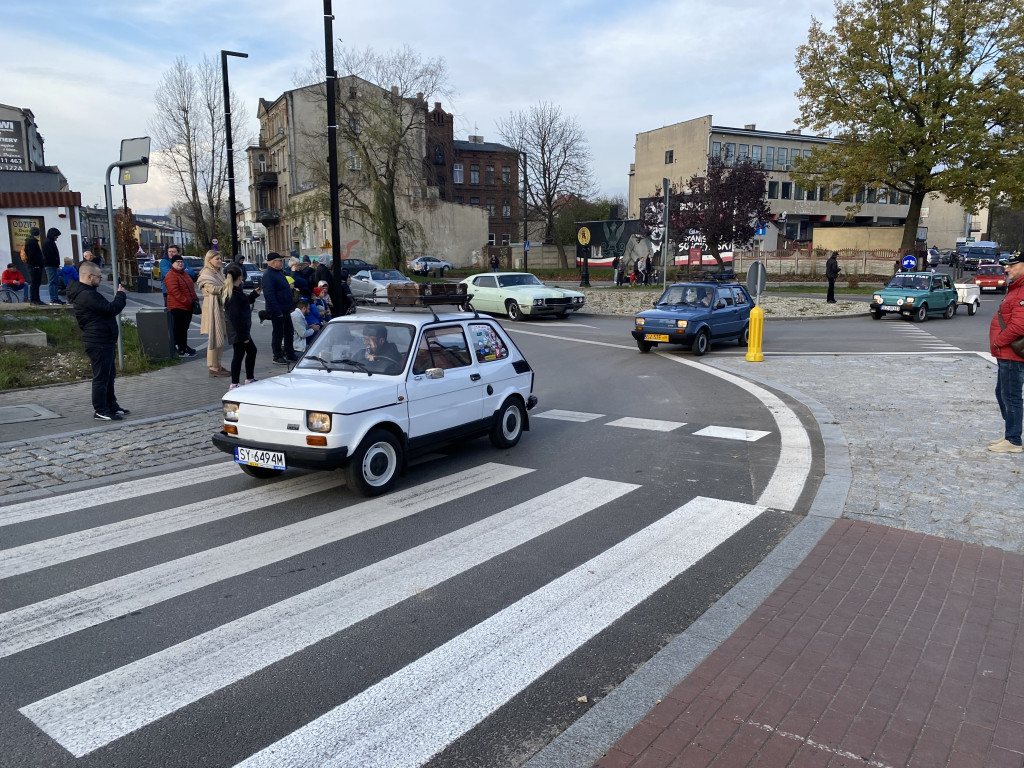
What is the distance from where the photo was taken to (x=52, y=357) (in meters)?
12.8

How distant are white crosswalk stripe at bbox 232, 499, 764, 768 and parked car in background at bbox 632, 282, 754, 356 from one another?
1146cm

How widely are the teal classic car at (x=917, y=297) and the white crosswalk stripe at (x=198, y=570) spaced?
22.3 meters

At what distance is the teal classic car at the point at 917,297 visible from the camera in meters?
24.6

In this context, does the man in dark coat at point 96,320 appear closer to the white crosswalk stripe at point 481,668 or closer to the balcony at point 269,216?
the white crosswalk stripe at point 481,668

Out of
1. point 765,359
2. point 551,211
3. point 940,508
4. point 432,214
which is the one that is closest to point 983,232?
point 551,211

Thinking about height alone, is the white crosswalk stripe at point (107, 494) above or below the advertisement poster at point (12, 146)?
below

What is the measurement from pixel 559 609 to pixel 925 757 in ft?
6.47

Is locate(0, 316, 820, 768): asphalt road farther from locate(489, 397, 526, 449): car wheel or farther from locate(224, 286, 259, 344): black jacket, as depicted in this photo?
locate(224, 286, 259, 344): black jacket

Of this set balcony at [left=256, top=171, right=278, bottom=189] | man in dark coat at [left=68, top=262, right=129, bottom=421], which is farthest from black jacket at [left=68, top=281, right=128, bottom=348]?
balcony at [left=256, top=171, right=278, bottom=189]

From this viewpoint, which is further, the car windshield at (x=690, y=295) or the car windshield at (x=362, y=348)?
the car windshield at (x=690, y=295)

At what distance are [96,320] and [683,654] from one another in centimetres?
817

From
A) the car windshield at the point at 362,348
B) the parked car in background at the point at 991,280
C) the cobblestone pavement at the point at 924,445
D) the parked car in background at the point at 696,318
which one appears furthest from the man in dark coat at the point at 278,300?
the parked car in background at the point at 991,280

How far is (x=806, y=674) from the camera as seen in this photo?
3637 mm

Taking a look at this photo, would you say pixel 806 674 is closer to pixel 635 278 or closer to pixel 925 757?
pixel 925 757
